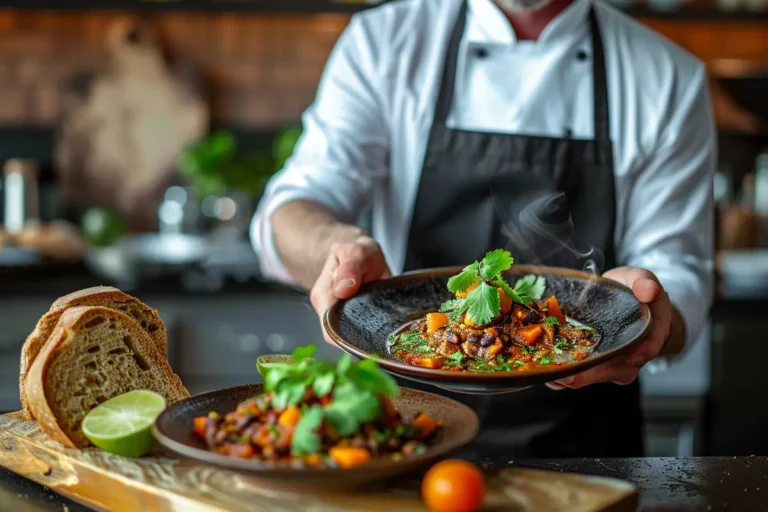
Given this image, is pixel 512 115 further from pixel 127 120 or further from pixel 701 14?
pixel 127 120

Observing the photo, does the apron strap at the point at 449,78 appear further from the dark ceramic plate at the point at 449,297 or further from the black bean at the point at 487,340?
the black bean at the point at 487,340

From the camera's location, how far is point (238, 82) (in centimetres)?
408

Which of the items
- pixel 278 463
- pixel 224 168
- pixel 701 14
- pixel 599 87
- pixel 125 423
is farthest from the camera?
pixel 701 14

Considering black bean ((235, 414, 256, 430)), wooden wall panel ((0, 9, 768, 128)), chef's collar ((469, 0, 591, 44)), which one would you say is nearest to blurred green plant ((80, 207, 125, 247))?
wooden wall panel ((0, 9, 768, 128))

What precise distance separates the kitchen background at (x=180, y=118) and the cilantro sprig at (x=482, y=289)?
1988mm

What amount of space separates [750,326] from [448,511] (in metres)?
2.59

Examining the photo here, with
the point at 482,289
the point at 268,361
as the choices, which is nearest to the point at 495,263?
the point at 482,289

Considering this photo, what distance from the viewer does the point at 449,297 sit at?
5.53 ft

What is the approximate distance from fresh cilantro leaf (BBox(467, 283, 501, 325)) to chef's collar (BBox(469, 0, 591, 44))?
88cm

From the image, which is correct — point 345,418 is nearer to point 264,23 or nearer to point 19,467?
point 19,467

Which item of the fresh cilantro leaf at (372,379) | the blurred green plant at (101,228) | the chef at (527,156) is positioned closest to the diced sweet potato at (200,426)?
the fresh cilantro leaf at (372,379)

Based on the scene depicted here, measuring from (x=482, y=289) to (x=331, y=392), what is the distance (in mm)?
475

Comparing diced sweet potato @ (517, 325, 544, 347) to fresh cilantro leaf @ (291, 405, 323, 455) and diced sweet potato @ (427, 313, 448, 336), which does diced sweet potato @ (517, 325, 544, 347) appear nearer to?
diced sweet potato @ (427, 313, 448, 336)

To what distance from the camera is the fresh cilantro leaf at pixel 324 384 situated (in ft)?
3.53
